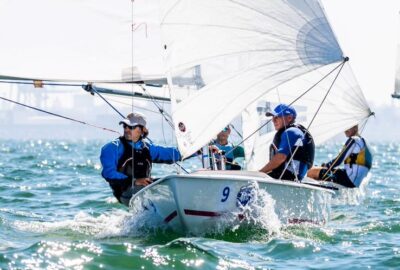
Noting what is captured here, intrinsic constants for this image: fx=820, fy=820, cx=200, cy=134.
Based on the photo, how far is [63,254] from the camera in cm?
610

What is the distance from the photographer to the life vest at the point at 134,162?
25.7ft

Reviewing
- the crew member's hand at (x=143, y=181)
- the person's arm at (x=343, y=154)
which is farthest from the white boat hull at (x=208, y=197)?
the person's arm at (x=343, y=154)

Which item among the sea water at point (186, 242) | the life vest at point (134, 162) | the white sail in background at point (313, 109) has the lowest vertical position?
the sea water at point (186, 242)

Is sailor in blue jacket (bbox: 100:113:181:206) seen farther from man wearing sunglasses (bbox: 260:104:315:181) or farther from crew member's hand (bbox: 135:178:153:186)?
man wearing sunglasses (bbox: 260:104:315:181)

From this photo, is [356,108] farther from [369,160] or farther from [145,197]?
[145,197]

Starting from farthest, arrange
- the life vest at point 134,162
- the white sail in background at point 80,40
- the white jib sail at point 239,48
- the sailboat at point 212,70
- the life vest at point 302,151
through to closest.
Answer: the white sail in background at point 80,40, the life vest at point 302,151, the life vest at point 134,162, the white jib sail at point 239,48, the sailboat at point 212,70

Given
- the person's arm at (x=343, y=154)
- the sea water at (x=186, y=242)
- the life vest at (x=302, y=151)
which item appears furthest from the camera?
the person's arm at (x=343, y=154)

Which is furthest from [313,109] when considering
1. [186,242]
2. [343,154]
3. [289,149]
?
[186,242]

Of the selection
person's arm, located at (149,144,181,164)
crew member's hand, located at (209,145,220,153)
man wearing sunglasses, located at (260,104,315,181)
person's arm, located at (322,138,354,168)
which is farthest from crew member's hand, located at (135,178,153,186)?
person's arm, located at (322,138,354,168)

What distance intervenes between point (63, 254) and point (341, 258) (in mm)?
2130

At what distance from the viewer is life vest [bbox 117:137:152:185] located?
7828 millimetres

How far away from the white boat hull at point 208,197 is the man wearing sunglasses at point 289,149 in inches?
24.6

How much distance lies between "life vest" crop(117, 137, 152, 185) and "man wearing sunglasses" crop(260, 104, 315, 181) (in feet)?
3.68

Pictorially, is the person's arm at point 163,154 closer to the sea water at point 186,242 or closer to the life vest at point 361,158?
the sea water at point 186,242
